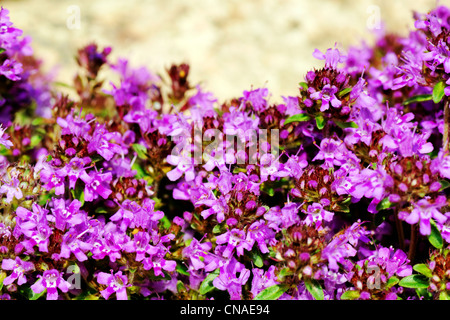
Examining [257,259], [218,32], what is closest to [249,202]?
[257,259]

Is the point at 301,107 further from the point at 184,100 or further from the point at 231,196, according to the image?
the point at 184,100

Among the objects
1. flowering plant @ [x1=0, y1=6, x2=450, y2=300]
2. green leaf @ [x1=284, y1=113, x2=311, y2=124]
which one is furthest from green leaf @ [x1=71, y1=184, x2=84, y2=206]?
green leaf @ [x1=284, y1=113, x2=311, y2=124]

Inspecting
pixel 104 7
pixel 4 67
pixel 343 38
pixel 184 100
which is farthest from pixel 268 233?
pixel 104 7

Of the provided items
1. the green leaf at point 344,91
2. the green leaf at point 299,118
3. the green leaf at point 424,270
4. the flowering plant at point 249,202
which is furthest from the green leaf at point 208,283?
the green leaf at point 344,91

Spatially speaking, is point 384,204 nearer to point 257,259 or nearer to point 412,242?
point 412,242

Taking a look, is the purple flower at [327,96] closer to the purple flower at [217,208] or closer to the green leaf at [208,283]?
the purple flower at [217,208]
